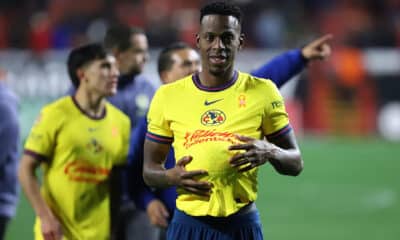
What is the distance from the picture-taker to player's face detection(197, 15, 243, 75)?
14.1 ft

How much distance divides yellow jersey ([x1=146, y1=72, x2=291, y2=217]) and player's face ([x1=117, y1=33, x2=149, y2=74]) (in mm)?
2157

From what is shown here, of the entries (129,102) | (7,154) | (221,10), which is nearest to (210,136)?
(221,10)

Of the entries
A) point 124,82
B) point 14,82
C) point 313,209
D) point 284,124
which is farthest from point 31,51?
point 284,124

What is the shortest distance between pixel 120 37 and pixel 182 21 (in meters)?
13.8

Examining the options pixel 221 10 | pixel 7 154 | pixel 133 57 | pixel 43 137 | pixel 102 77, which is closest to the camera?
pixel 221 10

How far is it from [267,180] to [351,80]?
6.11 metres

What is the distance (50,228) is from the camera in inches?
210

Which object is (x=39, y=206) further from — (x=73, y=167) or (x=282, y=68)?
(x=282, y=68)

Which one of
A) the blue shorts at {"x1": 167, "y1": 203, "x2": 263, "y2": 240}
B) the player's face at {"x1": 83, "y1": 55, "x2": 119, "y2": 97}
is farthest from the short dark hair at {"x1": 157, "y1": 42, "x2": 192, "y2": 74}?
the blue shorts at {"x1": 167, "y1": 203, "x2": 263, "y2": 240}

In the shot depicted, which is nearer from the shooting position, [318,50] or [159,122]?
[159,122]

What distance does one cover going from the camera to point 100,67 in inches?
232

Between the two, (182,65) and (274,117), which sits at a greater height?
(182,65)

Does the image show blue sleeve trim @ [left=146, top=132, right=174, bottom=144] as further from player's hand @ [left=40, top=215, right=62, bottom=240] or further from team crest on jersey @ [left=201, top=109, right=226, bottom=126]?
player's hand @ [left=40, top=215, right=62, bottom=240]

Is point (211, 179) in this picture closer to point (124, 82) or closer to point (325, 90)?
point (124, 82)
